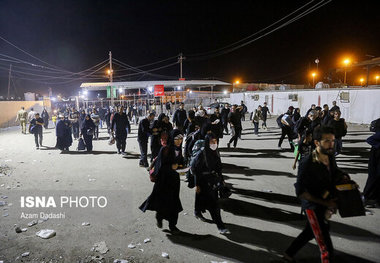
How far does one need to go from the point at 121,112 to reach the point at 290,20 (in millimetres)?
12384

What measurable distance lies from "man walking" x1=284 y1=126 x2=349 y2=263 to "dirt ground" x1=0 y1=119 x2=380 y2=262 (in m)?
0.88

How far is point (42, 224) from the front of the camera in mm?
4918

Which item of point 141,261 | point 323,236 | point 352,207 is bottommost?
point 141,261

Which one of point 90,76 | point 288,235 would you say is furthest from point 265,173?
point 90,76

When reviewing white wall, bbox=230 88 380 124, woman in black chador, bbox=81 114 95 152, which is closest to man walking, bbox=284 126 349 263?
woman in black chador, bbox=81 114 95 152

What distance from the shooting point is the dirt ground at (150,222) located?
3895 mm

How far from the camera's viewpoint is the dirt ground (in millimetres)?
3895

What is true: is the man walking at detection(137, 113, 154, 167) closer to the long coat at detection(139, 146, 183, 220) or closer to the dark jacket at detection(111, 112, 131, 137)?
the dark jacket at detection(111, 112, 131, 137)

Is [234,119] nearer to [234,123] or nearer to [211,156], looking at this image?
[234,123]

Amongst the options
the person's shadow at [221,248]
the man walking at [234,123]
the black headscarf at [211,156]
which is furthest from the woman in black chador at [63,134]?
the black headscarf at [211,156]

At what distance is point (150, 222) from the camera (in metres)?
4.95

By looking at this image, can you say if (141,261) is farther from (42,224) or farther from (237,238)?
(42,224)

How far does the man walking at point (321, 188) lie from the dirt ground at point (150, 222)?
2.89ft

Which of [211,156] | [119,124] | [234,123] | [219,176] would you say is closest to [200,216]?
[219,176]
